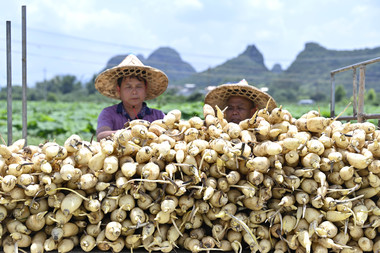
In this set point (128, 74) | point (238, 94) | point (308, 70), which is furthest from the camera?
point (308, 70)

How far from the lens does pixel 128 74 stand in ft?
11.0

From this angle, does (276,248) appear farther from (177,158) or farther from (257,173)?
(177,158)

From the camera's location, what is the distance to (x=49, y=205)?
1835 mm

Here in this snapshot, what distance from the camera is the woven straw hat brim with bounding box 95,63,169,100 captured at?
328cm

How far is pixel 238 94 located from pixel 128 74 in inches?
44.2

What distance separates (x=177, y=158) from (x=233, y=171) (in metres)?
0.32

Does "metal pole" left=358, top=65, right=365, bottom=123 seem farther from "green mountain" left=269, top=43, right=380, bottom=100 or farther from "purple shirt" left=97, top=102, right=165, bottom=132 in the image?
"green mountain" left=269, top=43, right=380, bottom=100

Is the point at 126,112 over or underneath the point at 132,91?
underneath

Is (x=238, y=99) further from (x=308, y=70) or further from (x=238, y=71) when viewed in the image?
(x=308, y=70)

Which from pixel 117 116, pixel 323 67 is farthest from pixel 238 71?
pixel 117 116

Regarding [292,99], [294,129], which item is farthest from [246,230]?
[292,99]

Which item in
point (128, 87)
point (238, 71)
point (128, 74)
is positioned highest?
point (238, 71)

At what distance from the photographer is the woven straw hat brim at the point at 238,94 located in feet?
9.61

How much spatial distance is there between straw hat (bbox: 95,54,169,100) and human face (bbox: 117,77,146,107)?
8 cm
